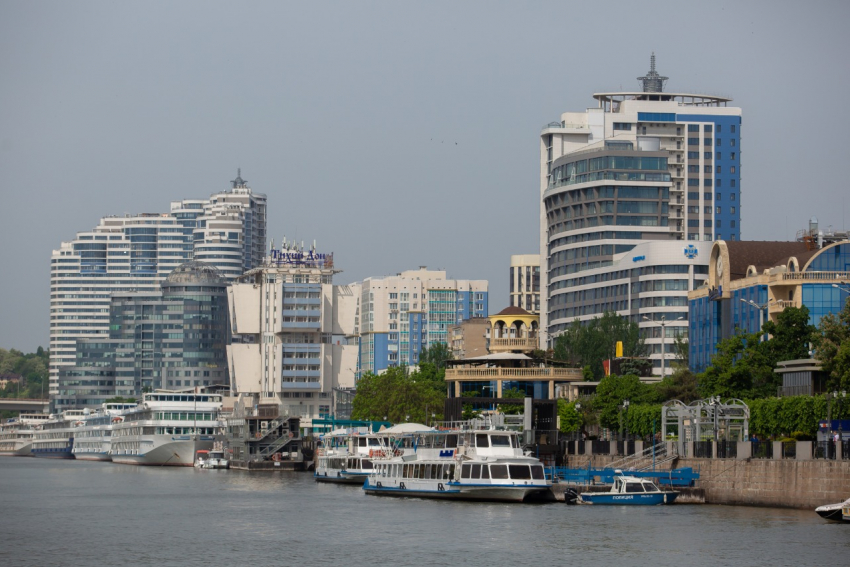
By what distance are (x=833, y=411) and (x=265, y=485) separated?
200 feet

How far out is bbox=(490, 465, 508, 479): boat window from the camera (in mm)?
98062

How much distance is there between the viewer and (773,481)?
286 feet

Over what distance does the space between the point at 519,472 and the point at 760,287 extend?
4732cm

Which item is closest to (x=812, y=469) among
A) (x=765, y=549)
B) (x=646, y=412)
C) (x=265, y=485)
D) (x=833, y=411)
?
(x=833, y=411)

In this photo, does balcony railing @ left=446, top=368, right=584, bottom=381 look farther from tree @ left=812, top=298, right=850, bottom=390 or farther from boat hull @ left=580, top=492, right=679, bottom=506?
boat hull @ left=580, top=492, right=679, bottom=506

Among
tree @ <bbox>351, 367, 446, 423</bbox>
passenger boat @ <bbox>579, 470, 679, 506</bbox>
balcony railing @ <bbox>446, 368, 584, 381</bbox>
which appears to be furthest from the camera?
tree @ <bbox>351, 367, 446, 423</bbox>

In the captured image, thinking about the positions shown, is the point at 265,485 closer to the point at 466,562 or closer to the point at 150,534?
the point at 150,534

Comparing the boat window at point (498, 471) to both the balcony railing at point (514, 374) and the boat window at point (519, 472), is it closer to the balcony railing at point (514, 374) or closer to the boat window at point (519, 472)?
the boat window at point (519, 472)

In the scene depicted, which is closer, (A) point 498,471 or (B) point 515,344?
(A) point 498,471

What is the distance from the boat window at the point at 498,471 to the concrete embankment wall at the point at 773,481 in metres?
12.0

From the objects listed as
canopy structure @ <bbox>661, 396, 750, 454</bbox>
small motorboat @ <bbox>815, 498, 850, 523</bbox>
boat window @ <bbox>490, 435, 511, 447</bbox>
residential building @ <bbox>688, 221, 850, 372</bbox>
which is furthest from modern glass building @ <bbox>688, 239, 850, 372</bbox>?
small motorboat @ <bbox>815, 498, 850, 523</bbox>

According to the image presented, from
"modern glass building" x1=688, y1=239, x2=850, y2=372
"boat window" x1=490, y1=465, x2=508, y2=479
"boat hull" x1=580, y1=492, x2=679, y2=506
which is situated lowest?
"boat hull" x1=580, y1=492, x2=679, y2=506

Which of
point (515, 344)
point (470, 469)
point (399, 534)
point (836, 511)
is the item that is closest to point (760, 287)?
point (515, 344)

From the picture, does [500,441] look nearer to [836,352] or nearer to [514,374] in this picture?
[836,352]
